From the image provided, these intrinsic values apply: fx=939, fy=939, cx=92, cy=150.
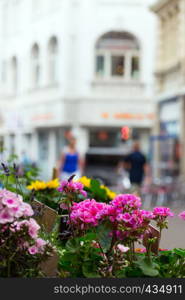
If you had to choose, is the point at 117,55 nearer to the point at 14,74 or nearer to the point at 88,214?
the point at 14,74

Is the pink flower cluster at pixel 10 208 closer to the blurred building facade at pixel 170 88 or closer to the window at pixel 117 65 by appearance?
the blurred building facade at pixel 170 88

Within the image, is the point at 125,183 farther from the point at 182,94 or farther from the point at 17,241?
the point at 17,241

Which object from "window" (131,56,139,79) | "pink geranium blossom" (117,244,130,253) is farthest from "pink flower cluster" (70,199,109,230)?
"window" (131,56,139,79)

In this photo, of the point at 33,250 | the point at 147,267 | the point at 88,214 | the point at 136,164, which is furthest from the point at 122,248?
the point at 136,164

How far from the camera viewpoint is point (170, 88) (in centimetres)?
3148

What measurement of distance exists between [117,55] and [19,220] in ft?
132

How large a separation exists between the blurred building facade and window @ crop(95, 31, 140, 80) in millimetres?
10139

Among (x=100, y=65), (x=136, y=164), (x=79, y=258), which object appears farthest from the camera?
(x=100, y=65)

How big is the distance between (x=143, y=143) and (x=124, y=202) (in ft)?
131

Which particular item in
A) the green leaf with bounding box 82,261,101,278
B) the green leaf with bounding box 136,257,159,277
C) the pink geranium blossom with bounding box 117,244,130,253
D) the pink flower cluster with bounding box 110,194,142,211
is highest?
the pink flower cluster with bounding box 110,194,142,211

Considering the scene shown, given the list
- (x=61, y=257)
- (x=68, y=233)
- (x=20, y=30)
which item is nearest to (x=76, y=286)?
(x=61, y=257)

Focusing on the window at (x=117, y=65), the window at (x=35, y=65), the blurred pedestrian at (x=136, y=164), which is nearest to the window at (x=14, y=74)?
the window at (x=35, y=65)

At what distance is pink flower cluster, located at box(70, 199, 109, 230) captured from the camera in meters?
3.94

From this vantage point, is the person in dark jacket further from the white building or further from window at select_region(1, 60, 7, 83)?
window at select_region(1, 60, 7, 83)
